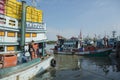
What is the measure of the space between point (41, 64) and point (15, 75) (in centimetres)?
664

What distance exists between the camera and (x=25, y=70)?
53.7ft

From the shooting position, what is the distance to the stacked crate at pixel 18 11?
18183 mm

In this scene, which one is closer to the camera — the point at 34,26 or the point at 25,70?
the point at 25,70

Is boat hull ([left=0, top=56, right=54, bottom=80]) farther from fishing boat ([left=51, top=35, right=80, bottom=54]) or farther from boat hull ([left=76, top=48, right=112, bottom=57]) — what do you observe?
fishing boat ([left=51, top=35, right=80, bottom=54])

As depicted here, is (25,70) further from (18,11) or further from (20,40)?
(18,11)

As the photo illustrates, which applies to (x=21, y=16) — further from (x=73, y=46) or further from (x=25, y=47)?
(x=73, y=46)

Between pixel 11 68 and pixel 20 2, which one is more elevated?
pixel 20 2

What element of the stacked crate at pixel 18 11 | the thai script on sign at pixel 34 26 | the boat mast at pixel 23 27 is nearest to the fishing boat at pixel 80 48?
the thai script on sign at pixel 34 26

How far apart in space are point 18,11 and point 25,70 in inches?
240

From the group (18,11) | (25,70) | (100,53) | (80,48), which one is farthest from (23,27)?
(80,48)

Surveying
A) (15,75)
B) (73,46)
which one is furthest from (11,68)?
(73,46)

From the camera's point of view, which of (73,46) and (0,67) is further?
(73,46)

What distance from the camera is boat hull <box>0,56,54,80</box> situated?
13705mm

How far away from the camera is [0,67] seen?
13.7 meters
